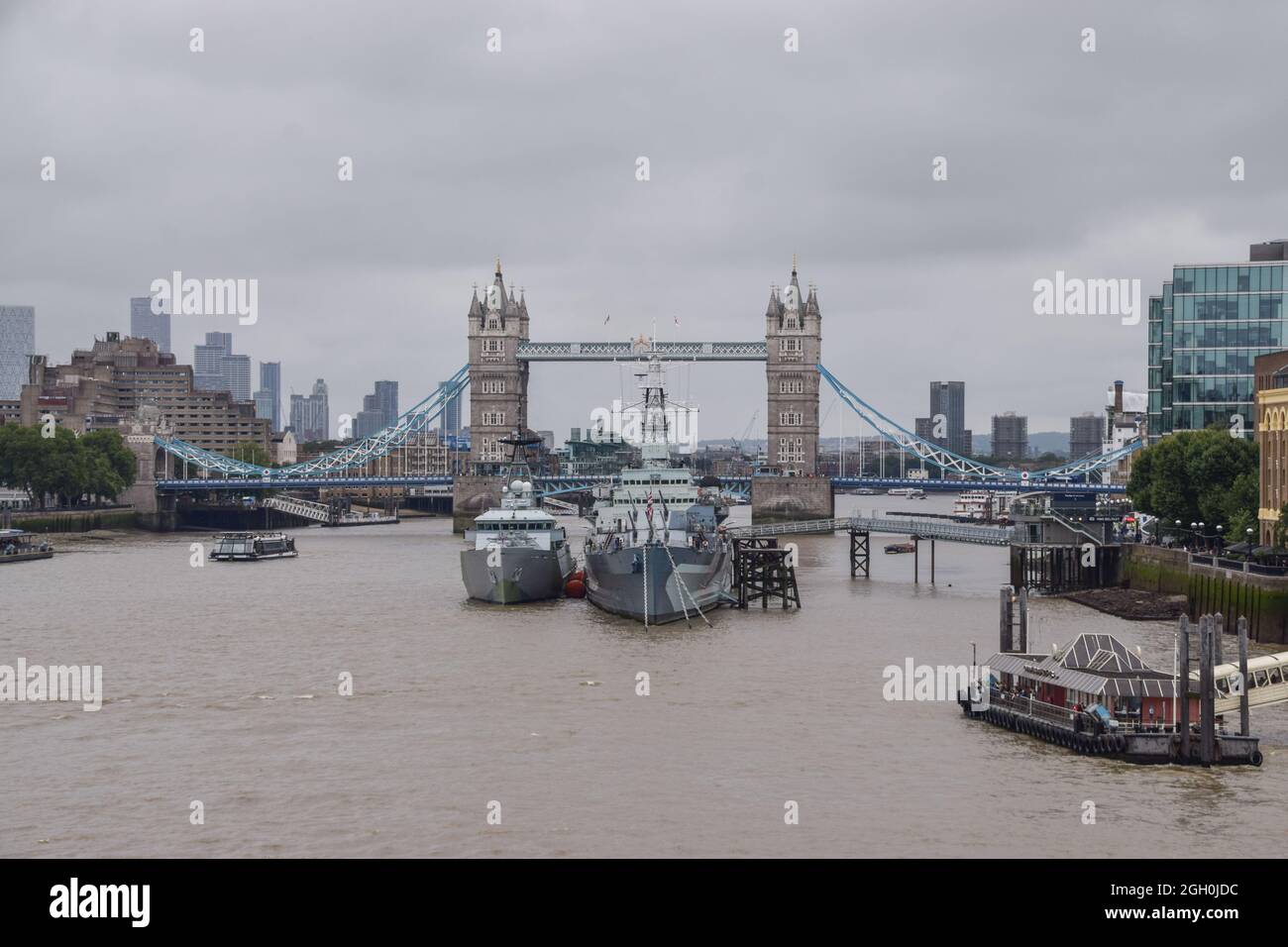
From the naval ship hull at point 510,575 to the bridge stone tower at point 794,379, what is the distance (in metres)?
72.2

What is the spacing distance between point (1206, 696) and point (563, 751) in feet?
35.9

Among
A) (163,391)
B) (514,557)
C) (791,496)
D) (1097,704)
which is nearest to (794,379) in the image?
(791,496)

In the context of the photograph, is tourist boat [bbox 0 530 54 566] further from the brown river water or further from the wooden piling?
the wooden piling

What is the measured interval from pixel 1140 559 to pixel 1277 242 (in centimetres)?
2474

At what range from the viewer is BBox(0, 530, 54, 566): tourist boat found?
2987 inches

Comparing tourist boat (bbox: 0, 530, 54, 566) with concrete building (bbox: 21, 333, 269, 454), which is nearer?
tourist boat (bbox: 0, 530, 54, 566)

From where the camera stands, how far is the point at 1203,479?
191 feet

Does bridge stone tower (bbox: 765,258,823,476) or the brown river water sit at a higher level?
bridge stone tower (bbox: 765,258,823,476)

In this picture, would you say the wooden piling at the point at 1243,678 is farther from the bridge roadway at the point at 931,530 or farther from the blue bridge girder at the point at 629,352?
the blue bridge girder at the point at 629,352

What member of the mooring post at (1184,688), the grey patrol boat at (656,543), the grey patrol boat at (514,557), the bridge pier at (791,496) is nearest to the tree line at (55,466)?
the bridge pier at (791,496)

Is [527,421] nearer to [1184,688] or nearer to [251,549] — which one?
[251,549]

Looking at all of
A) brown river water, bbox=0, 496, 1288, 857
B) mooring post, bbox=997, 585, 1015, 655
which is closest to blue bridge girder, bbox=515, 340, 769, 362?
→ brown river water, bbox=0, 496, 1288, 857

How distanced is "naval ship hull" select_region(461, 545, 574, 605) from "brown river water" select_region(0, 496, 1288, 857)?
3.25 meters

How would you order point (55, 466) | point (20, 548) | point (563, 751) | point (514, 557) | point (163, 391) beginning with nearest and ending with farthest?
point (563, 751), point (514, 557), point (20, 548), point (55, 466), point (163, 391)
